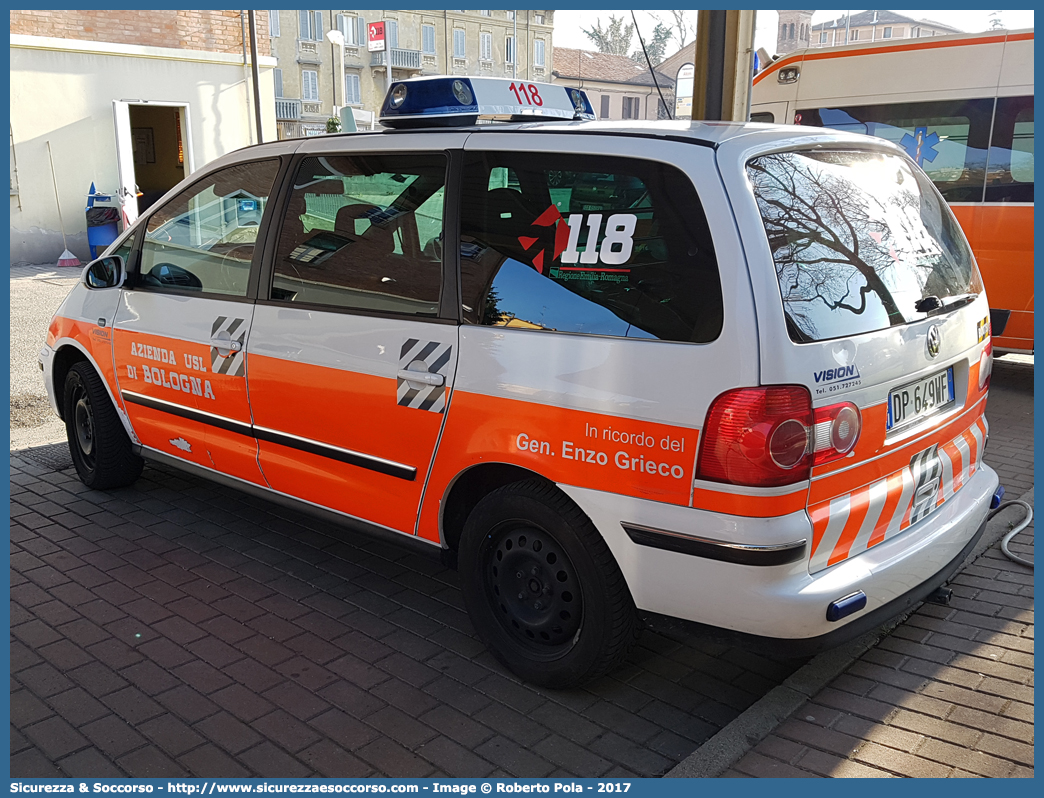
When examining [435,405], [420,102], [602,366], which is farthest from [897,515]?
[420,102]

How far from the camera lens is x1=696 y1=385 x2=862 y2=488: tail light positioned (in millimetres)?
2611

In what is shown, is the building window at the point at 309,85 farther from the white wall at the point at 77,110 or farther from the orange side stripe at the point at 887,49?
the orange side stripe at the point at 887,49

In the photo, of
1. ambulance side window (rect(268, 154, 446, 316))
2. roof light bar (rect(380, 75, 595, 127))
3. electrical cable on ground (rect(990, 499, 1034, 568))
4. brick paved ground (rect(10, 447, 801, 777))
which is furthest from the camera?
electrical cable on ground (rect(990, 499, 1034, 568))

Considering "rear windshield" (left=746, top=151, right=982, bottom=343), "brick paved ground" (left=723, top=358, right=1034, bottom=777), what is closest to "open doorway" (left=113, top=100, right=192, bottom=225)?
"rear windshield" (left=746, top=151, right=982, bottom=343)

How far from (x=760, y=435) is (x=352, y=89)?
190 ft

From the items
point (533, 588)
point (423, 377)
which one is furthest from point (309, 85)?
point (533, 588)

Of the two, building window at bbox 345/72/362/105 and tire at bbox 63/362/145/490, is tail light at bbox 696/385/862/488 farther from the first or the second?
building window at bbox 345/72/362/105

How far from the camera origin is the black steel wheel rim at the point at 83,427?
5211 millimetres

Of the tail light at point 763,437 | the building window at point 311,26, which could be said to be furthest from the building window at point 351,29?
the tail light at point 763,437

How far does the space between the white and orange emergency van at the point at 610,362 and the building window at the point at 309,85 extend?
53.7 metres

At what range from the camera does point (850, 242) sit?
2.93 metres

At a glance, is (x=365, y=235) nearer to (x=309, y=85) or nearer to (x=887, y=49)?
(x=887, y=49)

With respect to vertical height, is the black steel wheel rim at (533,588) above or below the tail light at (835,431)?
below

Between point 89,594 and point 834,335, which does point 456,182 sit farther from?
point 89,594
